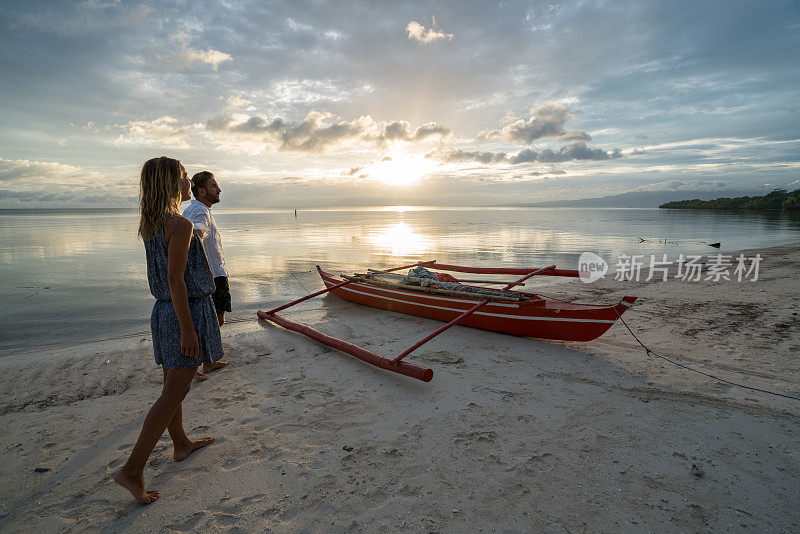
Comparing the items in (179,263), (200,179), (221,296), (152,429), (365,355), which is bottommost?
(365,355)

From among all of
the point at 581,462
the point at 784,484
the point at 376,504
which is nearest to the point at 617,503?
the point at 581,462

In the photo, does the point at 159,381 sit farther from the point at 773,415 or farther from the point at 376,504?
the point at 773,415

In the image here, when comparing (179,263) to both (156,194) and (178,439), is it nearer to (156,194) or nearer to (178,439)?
(156,194)

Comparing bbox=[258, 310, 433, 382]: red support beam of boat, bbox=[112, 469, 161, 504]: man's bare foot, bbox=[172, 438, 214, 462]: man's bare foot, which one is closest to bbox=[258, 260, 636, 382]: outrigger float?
bbox=[258, 310, 433, 382]: red support beam of boat

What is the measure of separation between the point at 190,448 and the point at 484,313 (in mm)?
4585

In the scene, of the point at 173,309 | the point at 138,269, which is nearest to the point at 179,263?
the point at 173,309

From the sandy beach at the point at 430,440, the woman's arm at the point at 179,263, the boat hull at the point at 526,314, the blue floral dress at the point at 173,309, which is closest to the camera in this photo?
the woman's arm at the point at 179,263

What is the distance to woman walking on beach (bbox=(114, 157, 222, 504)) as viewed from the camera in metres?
2.31

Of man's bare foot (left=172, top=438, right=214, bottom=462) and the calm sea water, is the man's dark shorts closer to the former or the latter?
man's bare foot (left=172, top=438, right=214, bottom=462)

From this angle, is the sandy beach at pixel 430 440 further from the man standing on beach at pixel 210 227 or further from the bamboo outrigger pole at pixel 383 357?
the man standing on beach at pixel 210 227

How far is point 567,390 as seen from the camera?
4.25 meters

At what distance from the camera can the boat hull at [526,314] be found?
17.5 ft

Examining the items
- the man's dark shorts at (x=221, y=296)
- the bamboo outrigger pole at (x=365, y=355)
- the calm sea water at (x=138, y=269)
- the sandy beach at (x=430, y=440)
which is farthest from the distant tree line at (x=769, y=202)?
the man's dark shorts at (x=221, y=296)

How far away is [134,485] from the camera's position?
252cm
